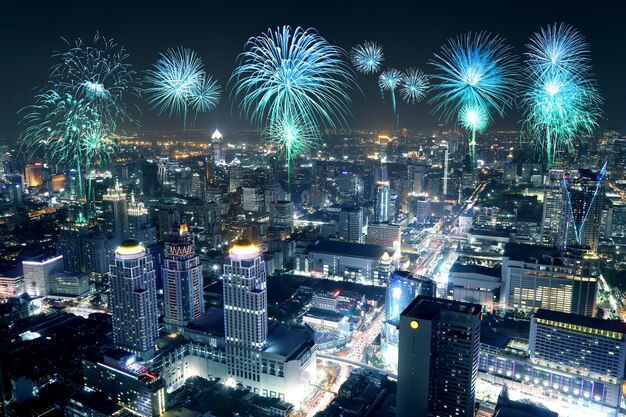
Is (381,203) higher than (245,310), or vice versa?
(381,203)

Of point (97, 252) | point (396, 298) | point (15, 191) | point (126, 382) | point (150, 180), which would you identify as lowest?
point (126, 382)

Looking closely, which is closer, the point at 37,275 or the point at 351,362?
the point at 351,362

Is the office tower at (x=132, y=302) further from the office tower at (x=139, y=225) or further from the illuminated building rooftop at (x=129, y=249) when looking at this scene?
the office tower at (x=139, y=225)

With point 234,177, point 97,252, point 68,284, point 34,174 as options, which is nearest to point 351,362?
point 68,284

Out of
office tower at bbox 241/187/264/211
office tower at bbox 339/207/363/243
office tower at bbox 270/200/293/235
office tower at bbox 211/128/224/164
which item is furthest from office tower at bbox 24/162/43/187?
office tower at bbox 339/207/363/243

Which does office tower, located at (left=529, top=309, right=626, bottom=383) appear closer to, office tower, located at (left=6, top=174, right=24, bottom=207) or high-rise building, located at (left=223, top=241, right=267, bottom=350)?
high-rise building, located at (left=223, top=241, right=267, bottom=350)

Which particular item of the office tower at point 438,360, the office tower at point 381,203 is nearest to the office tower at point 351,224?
the office tower at point 381,203

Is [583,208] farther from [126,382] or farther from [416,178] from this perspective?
[126,382]

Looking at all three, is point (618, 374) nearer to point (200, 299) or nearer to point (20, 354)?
point (200, 299)

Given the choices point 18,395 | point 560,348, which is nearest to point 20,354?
point 18,395
